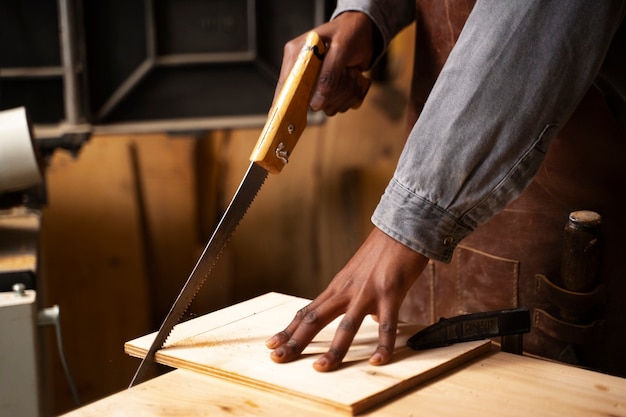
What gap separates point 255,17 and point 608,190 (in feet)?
5.30

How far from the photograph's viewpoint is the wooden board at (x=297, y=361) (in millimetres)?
949

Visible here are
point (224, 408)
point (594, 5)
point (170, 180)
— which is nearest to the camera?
point (224, 408)

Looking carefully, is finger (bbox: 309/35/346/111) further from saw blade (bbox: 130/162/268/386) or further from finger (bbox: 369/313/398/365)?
finger (bbox: 369/313/398/365)

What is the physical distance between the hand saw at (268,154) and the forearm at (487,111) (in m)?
0.17

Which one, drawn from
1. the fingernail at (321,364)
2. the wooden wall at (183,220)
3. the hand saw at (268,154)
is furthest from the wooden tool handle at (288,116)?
the wooden wall at (183,220)

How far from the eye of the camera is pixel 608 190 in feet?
4.32

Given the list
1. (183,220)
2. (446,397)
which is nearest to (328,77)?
(446,397)

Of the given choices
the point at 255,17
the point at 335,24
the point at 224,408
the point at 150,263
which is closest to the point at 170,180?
the point at 150,263

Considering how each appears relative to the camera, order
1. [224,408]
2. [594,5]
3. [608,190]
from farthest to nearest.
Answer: [608,190] → [594,5] → [224,408]

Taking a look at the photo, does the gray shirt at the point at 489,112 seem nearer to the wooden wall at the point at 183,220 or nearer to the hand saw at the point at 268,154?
the hand saw at the point at 268,154

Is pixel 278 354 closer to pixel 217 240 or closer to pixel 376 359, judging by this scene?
pixel 376 359

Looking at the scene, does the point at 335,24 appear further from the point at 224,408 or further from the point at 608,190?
the point at 224,408

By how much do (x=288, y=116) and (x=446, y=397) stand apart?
1.46 feet

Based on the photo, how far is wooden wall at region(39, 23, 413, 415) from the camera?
2.58 meters
